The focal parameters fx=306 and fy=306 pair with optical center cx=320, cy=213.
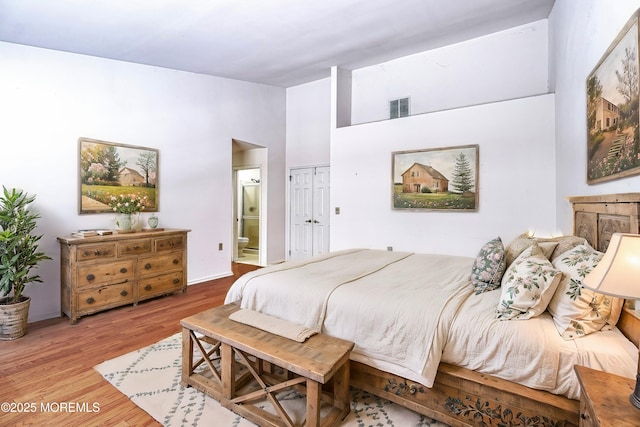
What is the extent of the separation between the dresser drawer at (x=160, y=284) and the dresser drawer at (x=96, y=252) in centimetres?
48

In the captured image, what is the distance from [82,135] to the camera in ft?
11.0

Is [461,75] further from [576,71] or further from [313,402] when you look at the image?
[313,402]

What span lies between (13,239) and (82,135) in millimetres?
1314

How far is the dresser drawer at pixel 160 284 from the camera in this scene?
3500mm

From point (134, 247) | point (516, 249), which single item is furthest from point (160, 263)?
point (516, 249)

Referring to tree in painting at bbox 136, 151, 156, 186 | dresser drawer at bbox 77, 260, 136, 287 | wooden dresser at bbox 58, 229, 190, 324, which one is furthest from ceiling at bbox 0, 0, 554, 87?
dresser drawer at bbox 77, 260, 136, 287

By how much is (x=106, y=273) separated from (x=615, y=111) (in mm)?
4328

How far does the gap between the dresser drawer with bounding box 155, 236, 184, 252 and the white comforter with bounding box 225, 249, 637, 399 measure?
6.12ft

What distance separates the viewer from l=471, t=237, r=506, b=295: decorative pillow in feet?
6.50

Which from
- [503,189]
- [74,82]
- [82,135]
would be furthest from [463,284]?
[74,82]

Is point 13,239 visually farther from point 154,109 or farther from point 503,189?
point 503,189

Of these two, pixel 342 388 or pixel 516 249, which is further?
pixel 516 249

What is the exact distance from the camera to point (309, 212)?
5680 mm

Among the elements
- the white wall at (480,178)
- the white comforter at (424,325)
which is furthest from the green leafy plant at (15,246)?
the white wall at (480,178)
